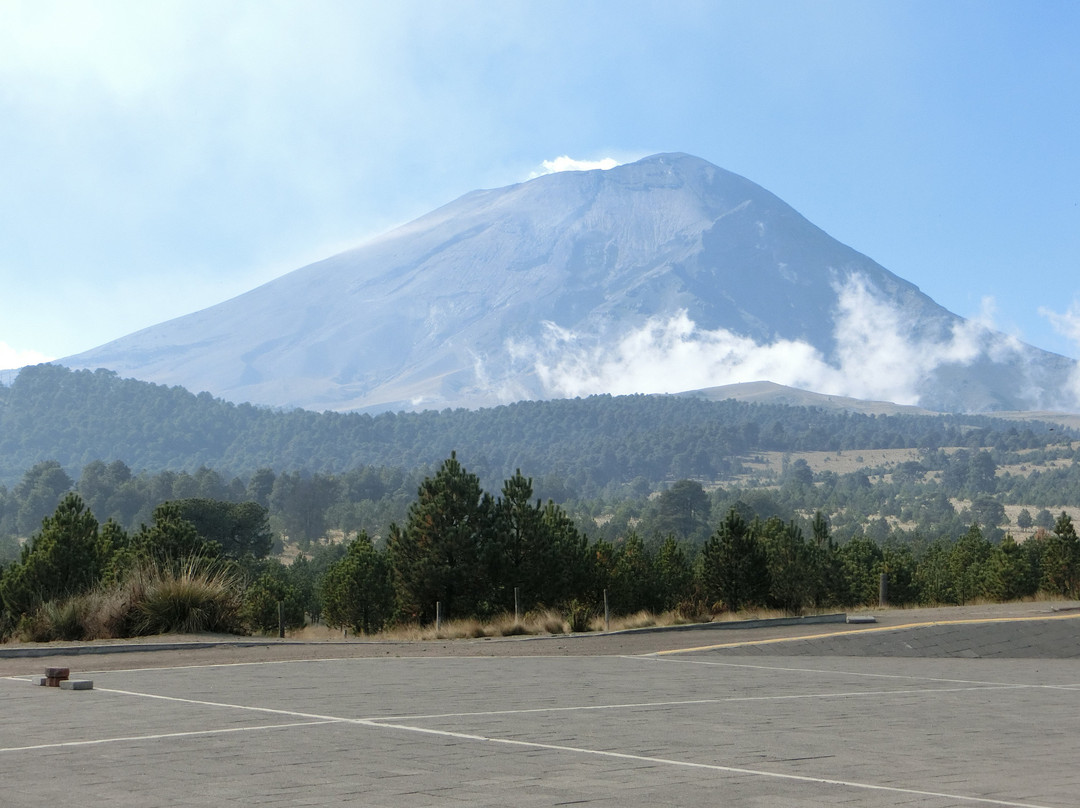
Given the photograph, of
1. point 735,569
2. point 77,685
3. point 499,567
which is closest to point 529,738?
point 77,685

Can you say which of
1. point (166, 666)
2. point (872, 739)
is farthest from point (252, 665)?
point (872, 739)

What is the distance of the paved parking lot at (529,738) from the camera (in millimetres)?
5691

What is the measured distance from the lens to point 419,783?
19.1 feet

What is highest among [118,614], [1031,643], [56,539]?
[56,539]

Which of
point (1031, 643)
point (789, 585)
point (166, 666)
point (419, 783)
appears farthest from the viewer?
point (789, 585)

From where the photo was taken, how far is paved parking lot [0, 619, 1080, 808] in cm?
Answer: 569

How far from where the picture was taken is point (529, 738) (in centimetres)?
757

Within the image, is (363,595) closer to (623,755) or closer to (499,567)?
(499,567)

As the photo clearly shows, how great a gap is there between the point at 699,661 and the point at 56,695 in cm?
888

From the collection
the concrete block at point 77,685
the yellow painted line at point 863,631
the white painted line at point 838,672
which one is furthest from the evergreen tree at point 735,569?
the concrete block at point 77,685

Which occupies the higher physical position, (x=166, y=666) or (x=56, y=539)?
(x=56, y=539)

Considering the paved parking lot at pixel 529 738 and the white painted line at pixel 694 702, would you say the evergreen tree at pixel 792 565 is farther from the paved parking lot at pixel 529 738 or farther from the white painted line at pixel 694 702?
the paved parking lot at pixel 529 738

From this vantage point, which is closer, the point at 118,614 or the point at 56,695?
the point at 56,695

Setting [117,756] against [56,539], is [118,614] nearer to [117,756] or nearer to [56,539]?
[117,756]
